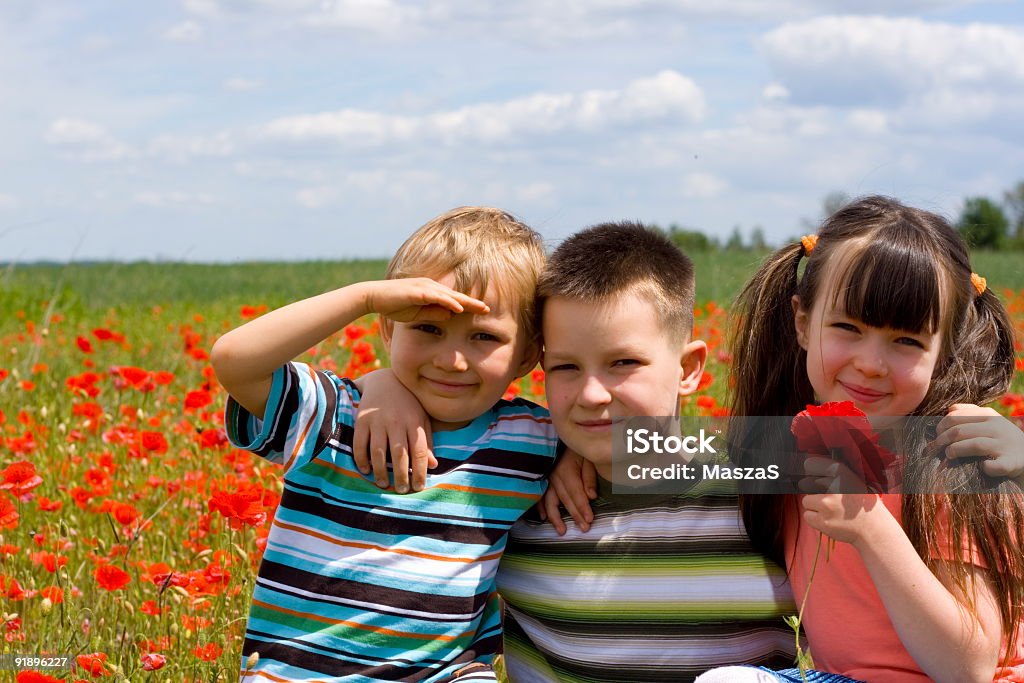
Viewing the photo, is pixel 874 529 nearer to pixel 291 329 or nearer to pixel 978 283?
pixel 978 283

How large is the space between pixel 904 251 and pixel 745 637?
849mm

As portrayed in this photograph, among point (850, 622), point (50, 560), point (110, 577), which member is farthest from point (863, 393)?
point (50, 560)

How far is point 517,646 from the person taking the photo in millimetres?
2504

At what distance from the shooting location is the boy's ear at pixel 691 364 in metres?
2.35

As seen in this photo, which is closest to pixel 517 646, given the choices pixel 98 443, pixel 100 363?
pixel 98 443

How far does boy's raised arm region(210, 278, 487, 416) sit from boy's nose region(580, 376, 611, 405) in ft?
0.99

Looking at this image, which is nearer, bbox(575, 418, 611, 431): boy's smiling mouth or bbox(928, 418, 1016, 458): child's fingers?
bbox(928, 418, 1016, 458): child's fingers

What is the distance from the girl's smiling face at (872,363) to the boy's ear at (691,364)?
0.82 ft

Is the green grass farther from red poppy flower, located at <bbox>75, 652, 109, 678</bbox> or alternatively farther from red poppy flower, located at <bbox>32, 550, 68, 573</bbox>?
red poppy flower, located at <bbox>75, 652, 109, 678</bbox>

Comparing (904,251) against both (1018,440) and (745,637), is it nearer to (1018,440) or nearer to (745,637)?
(1018,440)

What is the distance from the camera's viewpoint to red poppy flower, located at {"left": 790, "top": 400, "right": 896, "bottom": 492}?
1.57 meters

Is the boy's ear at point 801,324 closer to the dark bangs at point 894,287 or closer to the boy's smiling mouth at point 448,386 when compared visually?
the dark bangs at point 894,287

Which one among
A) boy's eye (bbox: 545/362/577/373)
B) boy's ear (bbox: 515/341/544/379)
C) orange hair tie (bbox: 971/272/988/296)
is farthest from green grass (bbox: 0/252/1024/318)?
boy's eye (bbox: 545/362/577/373)

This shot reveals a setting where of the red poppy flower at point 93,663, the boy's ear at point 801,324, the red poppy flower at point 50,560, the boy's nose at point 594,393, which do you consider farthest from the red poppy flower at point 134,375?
the boy's ear at point 801,324
